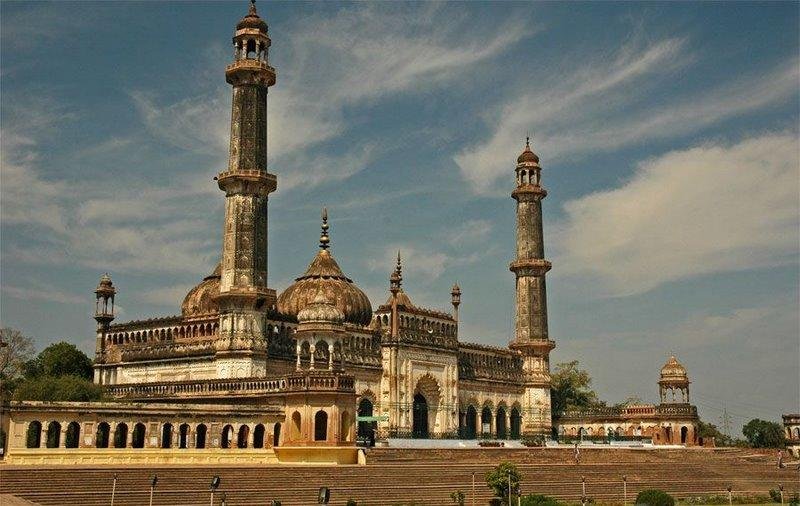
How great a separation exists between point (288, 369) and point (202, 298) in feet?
22.3

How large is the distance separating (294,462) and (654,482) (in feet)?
44.7

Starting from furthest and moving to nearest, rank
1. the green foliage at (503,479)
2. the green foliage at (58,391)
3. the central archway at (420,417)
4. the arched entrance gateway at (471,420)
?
the arched entrance gateway at (471,420) < the central archway at (420,417) < the green foliage at (58,391) < the green foliage at (503,479)

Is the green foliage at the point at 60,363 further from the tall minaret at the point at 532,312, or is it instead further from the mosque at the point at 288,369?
the tall minaret at the point at 532,312

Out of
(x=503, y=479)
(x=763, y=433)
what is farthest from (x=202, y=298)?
(x=763, y=433)

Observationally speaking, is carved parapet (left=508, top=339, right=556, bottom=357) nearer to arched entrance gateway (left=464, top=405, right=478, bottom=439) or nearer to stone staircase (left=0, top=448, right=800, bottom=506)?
arched entrance gateway (left=464, top=405, right=478, bottom=439)

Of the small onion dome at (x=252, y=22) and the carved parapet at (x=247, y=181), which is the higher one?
the small onion dome at (x=252, y=22)

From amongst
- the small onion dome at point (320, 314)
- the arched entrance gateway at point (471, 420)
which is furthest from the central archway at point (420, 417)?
the small onion dome at point (320, 314)

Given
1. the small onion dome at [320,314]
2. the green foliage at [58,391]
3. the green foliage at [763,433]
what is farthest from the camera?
the green foliage at [763,433]

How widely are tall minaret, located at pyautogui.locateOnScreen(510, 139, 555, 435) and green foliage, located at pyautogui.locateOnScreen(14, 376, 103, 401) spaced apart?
87.4ft

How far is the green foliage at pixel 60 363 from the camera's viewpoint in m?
52.9

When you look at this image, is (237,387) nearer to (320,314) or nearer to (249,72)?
(320,314)

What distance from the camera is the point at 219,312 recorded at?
1816 inches

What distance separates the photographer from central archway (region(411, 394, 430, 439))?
5369 cm

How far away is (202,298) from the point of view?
5116 centimetres
